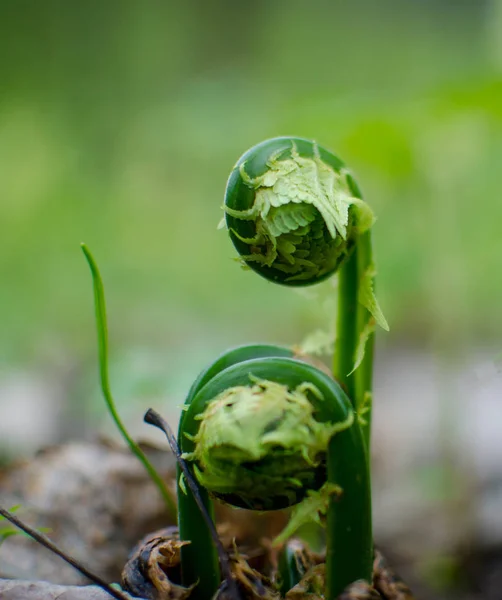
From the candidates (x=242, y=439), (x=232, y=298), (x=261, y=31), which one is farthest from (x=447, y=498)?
(x=261, y=31)

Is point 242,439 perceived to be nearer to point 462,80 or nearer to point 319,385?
point 319,385

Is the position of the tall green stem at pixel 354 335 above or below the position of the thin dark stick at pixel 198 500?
above

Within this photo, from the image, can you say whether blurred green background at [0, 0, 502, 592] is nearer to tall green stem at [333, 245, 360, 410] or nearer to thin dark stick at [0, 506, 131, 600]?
tall green stem at [333, 245, 360, 410]

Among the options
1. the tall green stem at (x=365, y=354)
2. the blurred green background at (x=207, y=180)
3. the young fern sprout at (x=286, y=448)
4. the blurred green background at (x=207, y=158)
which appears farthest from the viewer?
the blurred green background at (x=207, y=158)

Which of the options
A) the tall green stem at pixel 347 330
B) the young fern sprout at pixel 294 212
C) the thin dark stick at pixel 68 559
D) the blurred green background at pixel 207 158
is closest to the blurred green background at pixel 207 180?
the blurred green background at pixel 207 158

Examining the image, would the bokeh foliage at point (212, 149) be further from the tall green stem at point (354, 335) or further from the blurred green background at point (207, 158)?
the tall green stem at point (354, 335)

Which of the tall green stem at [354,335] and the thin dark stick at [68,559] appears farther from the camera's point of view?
the tall green stem at [354,335]
